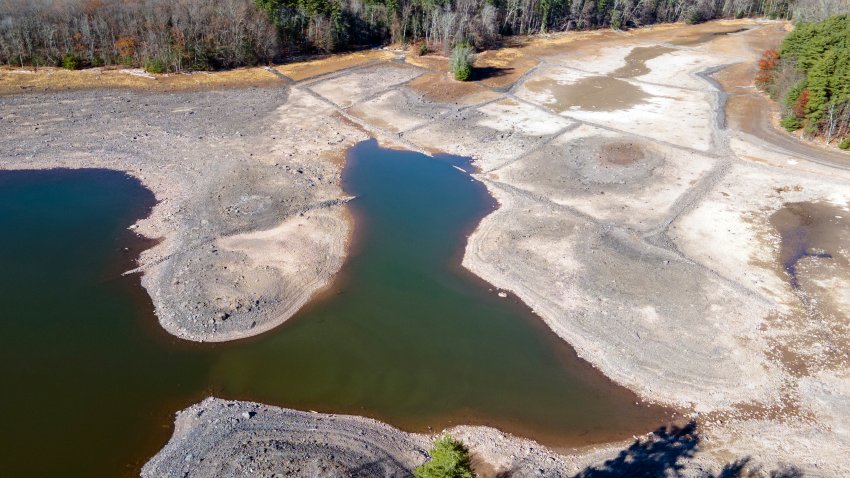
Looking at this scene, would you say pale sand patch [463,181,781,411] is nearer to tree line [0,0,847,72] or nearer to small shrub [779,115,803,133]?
small shrub [779,115,803,133]

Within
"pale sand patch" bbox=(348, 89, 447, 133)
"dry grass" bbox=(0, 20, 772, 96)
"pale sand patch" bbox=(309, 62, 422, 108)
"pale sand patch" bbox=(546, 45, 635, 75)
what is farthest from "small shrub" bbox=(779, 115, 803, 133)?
"pale sand patch" bbox=(309, 62, 422, 108)

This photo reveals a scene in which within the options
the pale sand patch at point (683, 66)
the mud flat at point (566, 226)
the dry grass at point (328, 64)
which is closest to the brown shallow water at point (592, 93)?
the mud flat at point (566, 226)

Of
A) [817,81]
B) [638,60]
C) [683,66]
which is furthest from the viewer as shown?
[638,60]

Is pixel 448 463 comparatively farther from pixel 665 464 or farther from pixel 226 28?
pixel 226 28

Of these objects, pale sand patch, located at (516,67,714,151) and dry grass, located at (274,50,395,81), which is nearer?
pale sand patch, located at (516,67,714,151)

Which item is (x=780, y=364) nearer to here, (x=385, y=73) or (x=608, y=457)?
(x=608, y=457)

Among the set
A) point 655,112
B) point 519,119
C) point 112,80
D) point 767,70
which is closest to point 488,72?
point 519,119
